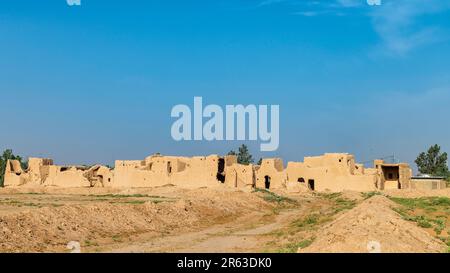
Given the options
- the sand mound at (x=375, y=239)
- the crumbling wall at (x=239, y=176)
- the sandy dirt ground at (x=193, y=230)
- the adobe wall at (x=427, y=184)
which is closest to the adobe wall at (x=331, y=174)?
the crumbling wall at (x=239, y=176)

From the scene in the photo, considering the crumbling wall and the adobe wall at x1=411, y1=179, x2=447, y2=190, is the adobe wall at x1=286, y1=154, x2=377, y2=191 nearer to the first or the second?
the crumbling wall

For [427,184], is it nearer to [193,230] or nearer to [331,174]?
[331,174]

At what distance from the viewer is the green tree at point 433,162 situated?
8781 centimetres

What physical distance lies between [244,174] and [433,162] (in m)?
45.7

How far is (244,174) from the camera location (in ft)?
191

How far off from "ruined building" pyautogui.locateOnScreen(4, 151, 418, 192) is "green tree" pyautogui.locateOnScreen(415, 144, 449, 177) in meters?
31.3

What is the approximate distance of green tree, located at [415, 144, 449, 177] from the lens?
8781 centimetres

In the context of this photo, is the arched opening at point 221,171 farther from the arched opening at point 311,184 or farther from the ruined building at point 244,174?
the arched opening at point 311,184

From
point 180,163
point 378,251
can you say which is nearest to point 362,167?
point 180,163
